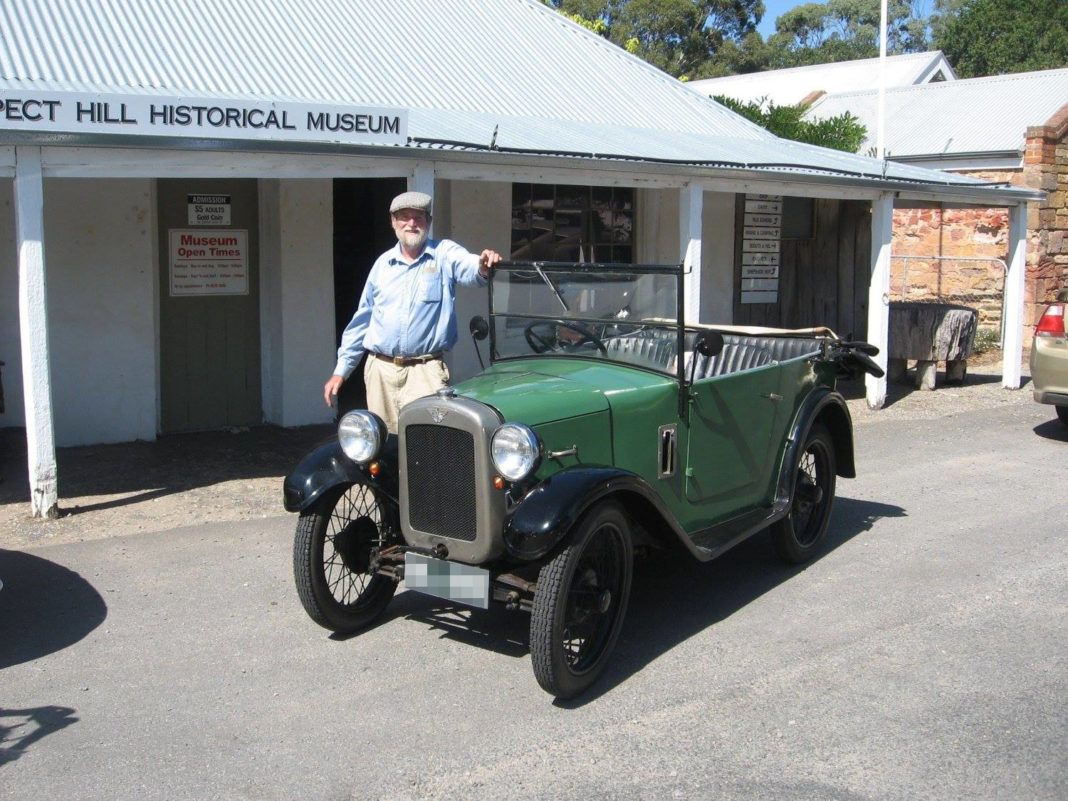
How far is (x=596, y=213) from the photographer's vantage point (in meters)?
11.6

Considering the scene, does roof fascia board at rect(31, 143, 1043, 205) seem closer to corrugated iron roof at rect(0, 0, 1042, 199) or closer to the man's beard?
corrugated iron roof at rect(0, 0, 1042, 199)

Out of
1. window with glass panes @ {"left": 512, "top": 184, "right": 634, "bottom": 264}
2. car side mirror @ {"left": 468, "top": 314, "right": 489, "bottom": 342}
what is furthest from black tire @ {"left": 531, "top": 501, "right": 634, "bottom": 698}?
window with glass panes @ {"left": 512, "top": 184, "right": 634, "bottom": 264}

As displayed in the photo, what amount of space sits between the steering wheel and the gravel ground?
97.9 inches

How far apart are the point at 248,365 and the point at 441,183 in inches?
99.2

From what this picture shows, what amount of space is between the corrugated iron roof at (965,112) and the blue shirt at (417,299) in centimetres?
1624

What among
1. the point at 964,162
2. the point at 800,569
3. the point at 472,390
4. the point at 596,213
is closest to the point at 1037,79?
the point at 964,162

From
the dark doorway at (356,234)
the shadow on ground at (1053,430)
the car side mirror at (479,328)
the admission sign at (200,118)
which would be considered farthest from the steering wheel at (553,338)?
the shadow on ground at (1053,430)

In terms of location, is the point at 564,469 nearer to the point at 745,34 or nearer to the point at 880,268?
the point at 880,268

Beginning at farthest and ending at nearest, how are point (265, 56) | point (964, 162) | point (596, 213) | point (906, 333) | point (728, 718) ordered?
1. point (964, 162)
2. point (906, 333)
3. point (596, 213)
4. point (265, 56)
5. point (728, 718)

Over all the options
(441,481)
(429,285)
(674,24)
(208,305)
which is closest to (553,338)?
(429,285)

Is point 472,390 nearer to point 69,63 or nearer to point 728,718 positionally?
point 728,718

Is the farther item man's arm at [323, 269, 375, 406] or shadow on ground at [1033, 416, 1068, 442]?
shadow on ground at [1033, 416, 1068, 442]

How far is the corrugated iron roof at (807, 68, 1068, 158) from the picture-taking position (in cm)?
2048

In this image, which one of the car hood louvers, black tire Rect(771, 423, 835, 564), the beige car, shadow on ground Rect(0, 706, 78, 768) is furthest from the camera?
the beige car
